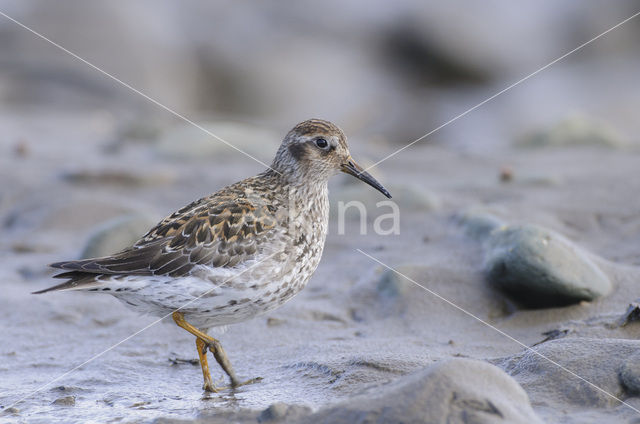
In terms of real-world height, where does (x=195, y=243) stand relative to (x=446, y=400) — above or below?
above

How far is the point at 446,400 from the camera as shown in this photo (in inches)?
144

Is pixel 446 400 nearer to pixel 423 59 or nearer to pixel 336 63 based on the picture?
pixel 336 63

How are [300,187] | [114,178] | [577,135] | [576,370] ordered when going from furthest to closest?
[577,135]
[114,178]
[300,187]
[576,370]

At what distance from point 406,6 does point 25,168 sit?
11.8 m

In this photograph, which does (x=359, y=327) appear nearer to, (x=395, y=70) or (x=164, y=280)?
(x=164, y=280)

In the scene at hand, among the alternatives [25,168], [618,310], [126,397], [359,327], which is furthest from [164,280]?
[25,168]

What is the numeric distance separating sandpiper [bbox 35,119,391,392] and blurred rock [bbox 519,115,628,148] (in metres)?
6.92

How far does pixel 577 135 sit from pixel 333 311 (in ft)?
21.7

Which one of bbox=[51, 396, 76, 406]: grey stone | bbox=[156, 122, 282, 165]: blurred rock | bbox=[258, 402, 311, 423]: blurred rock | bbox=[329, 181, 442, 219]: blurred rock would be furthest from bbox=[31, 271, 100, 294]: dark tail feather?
bbox=[156, 122, 282, 165]: blurred rock

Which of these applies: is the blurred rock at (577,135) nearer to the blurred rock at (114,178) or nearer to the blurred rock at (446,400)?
the blurred rock at (114,178)

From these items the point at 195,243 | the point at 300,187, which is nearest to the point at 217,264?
the point at 195,243

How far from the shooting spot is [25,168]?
1021cm

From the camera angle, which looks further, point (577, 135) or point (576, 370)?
point (577, 135)

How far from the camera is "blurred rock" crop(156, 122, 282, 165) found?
10.8m
